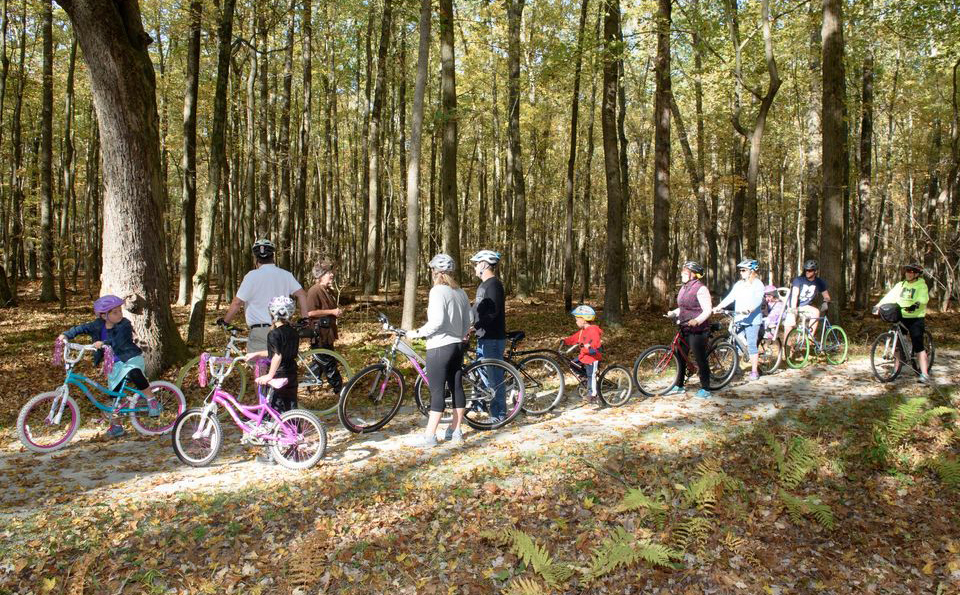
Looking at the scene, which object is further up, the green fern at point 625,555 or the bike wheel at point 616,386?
the bike wheel at point 616,386

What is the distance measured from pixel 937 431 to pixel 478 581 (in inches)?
264

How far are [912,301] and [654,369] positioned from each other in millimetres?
4570

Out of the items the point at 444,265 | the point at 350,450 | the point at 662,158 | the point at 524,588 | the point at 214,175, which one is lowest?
the point at 524,588

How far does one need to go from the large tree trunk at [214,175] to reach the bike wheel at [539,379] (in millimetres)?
7443

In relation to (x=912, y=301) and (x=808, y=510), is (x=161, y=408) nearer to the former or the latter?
(x=808, y=510)

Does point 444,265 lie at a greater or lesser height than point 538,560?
greater

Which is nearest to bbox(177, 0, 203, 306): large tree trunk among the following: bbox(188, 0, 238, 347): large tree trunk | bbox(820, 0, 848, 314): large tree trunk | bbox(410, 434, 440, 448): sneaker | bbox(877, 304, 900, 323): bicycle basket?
bbox(188, 0, 238, 347): large tree trunk

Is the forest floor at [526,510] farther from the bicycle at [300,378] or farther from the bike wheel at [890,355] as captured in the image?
the bike wheel at [890,355]

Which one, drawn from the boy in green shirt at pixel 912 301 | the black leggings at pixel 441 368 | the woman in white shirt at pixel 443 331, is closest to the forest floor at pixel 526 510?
the black leggings at pixel 441 368

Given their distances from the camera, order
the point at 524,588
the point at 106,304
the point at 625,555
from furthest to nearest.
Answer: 1. the point at 106,304
2. the point at 625,555
3. the point at 524,588

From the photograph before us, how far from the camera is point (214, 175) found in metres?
12.6

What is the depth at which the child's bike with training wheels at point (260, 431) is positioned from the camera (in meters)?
5.79

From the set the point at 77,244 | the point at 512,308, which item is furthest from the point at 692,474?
the point at 77,244

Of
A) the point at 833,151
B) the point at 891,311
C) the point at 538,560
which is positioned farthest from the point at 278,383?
the point at 833,151
